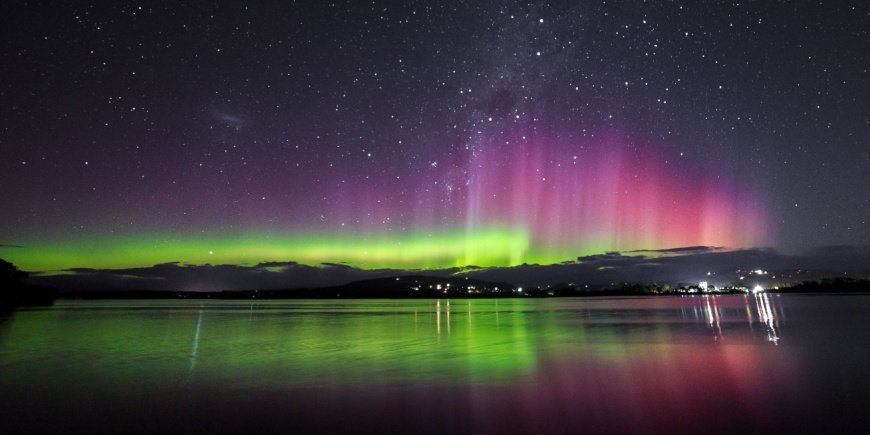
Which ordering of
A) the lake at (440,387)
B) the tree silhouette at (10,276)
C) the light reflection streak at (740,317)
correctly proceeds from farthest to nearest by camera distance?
the tree silhouette at (10,276), the light reflection streak at (740,317), the lake at (440,387)

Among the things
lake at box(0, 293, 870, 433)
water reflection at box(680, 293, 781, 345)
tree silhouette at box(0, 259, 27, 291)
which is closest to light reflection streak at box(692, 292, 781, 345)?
water reflection at box(680, 293, 781, 345)

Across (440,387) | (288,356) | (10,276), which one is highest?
(10,276)

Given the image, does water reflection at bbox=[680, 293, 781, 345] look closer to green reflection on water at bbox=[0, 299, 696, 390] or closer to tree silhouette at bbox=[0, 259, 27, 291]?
green reflection on water at bbox=[0, 299, 696, 390]

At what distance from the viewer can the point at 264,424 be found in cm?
1048

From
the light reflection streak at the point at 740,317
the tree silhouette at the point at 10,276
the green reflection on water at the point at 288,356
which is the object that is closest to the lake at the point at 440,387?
the green reflection on water at the point at 288,356

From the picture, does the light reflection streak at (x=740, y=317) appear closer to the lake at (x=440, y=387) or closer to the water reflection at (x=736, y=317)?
the water reflection at (x=736, y=317)

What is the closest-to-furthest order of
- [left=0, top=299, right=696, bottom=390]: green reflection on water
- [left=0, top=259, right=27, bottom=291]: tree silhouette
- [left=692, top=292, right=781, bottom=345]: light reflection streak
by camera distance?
1. [left=0, top=299, right=696, bottom=390]: green reflection on water
2. [left=692, top=292, right=781, bottom=345]: light reflection streak
3. [left=0, top=259, right=27, bottom=291]: tree silhouette

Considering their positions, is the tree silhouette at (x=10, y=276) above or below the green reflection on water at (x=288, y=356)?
above

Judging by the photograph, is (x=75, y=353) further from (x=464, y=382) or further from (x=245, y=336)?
(x=464, y=382)

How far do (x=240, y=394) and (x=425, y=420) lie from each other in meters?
4.85

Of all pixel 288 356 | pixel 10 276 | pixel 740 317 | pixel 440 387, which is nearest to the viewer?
pixel 440 387

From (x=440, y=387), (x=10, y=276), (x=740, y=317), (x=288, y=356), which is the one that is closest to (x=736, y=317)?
(x=740, y=317)

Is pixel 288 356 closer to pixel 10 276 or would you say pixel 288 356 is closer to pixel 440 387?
pixel 440 387

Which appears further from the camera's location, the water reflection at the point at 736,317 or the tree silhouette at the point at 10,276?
the tree silhouette at the point at 10,276
